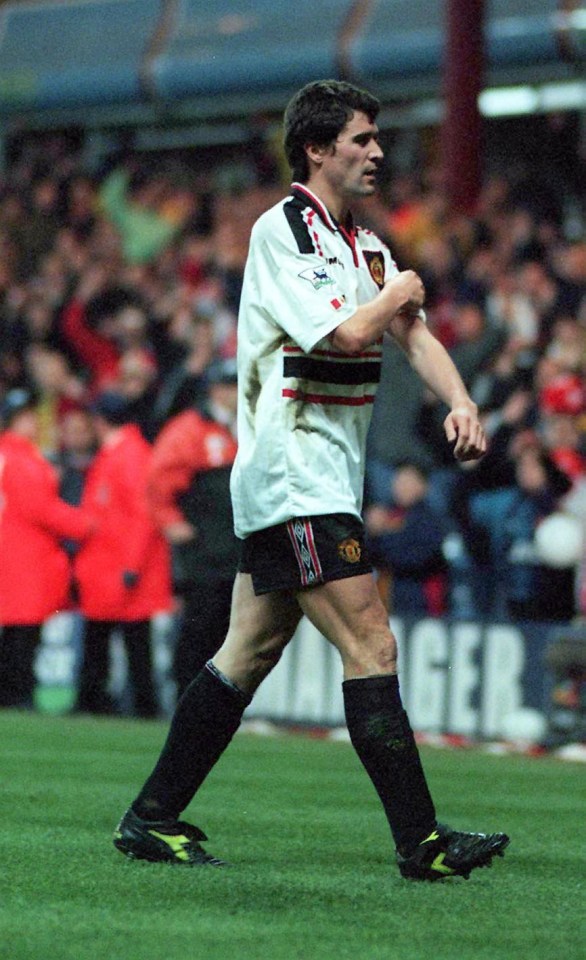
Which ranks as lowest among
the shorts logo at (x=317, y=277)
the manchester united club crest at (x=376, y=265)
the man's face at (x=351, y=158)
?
the shorts logo at (x=317, y=277)

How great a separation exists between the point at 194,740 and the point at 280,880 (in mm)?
466

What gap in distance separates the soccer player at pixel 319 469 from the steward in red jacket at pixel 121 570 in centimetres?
796

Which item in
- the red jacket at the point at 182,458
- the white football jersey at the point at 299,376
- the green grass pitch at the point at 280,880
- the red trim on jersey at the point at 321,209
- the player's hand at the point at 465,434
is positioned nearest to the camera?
the green grass pitch at the point at 280,880

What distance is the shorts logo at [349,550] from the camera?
5719mm

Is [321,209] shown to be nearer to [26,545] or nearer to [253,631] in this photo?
[253,631]

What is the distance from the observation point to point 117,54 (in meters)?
23.2

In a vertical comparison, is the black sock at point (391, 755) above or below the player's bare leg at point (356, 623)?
below

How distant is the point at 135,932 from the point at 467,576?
337 inches

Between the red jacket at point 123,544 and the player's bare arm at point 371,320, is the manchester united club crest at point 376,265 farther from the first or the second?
the red jacket at point 123,544

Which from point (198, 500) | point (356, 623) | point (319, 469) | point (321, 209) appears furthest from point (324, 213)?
point (198, 500)

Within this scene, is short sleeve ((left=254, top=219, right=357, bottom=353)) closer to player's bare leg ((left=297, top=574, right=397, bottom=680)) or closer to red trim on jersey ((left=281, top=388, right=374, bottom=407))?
red trim on jersey ((left=281, top=388, right=374, bottom=407))

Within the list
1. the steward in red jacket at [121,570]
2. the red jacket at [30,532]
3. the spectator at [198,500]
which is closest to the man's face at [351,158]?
the spectator at [198,500]

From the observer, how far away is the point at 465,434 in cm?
560

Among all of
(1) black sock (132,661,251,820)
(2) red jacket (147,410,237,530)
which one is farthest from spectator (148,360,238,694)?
(1) black sock (132,661,251,820)
